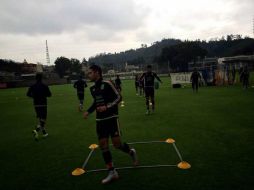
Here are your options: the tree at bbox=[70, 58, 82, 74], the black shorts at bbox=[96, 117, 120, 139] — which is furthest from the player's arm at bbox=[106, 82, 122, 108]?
the tree at bbox=[70, 58, 82, 74]

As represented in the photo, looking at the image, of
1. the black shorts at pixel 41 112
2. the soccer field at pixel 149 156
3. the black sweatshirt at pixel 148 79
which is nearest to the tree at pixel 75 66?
the black sweatshirt at pixel 148 79

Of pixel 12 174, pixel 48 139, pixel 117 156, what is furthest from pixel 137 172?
pixel 48 139

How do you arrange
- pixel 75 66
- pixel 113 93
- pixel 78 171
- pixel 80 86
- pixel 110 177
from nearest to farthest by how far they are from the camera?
pixel 110 177 < pixel 113 93 < pixel 78 171 < pixel 80 86 < pixel 75 66

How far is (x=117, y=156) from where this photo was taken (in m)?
6.95

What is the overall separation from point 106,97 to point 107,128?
2.17 ft

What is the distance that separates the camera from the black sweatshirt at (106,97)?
5520 mm

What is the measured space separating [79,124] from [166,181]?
7.50 m

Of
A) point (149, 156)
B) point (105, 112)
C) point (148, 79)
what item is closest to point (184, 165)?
point (149, 156)

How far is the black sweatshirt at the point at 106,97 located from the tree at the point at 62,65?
388 feet

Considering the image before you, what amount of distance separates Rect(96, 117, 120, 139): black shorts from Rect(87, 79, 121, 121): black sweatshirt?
0.09 m

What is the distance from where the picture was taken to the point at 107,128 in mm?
5508

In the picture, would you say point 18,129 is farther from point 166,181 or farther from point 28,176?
point 166,181

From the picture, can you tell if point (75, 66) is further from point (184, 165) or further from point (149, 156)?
point (184, 165)

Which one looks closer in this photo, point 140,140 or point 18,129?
point 140,140
